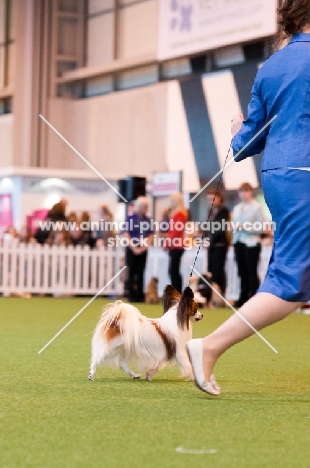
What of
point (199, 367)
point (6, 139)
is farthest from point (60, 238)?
point (199, 367)

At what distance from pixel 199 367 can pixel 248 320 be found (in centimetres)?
26

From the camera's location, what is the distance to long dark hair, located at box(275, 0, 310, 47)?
11.5ft

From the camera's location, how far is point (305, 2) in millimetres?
3502

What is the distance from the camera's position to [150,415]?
313cm

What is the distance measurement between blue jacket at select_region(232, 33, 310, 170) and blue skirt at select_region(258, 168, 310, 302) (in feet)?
0.21

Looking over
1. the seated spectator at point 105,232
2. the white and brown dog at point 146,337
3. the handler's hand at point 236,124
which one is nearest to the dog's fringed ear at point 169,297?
the white and brown dog at point 146,337

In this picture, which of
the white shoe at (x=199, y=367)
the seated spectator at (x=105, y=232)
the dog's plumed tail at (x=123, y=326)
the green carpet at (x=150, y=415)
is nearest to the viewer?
the green carpet at (x=150, y=415)

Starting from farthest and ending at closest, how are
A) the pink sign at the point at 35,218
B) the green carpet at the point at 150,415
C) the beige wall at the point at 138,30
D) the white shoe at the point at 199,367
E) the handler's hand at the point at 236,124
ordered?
1. the beige wall at the point at 138,30
2. the pink sign at the point at 35,218
3. the handler's hand at the point at 236,124
4. the white shoe at the point at 199,367
5. the green carpet at the point at 150,415

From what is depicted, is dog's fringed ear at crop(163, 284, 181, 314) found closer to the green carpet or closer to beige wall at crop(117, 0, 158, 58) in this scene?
the green carpet

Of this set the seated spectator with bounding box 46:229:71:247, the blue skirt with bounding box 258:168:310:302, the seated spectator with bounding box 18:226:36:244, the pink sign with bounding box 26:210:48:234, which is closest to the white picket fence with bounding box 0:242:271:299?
the seated spectator with bounding box 46:229:71:247

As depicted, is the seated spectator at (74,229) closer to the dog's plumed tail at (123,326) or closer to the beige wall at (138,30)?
the beige wall at (138,30)

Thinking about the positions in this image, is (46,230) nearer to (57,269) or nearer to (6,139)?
(57,269)

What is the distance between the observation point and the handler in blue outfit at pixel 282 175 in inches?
132

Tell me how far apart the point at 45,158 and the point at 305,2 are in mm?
17652
